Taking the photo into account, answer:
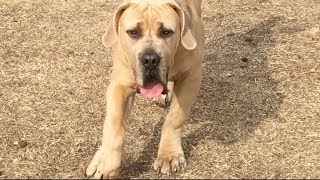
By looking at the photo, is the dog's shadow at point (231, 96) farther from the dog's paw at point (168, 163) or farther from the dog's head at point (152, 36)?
the dog's head at point (152, 36)

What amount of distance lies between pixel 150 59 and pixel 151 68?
0.08 metres

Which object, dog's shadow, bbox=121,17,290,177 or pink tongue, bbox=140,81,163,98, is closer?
pink tongue, bbox=140,81,163,98

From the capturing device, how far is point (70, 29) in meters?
7.04

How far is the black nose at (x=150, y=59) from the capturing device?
390cm

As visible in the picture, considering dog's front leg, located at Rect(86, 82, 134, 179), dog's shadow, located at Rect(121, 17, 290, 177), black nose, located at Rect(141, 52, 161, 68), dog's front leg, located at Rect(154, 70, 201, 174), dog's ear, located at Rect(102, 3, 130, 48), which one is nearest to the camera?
black nose, located at Rect(141, 52, 161, 68)

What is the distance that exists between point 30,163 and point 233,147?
1.65m

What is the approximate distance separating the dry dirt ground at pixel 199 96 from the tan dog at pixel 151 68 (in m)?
0.23

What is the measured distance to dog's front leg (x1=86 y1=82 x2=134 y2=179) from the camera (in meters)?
4.00

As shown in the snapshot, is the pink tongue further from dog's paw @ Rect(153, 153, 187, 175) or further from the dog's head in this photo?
dog's paw @ Rect(153, 153, 187, 175)

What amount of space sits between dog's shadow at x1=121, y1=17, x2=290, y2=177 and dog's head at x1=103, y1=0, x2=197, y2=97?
0.78 meters

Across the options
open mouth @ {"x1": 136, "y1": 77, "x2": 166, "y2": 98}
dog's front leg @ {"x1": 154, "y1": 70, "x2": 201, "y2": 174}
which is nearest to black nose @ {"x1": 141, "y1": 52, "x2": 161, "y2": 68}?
open mouth @ {"x1": 136, "y1": 77, "x2": 166, "y2": 98}

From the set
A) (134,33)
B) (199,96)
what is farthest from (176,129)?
(199,96)

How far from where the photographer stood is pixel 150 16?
4020 mm

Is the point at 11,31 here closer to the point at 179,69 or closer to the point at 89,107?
the point at 89,107
